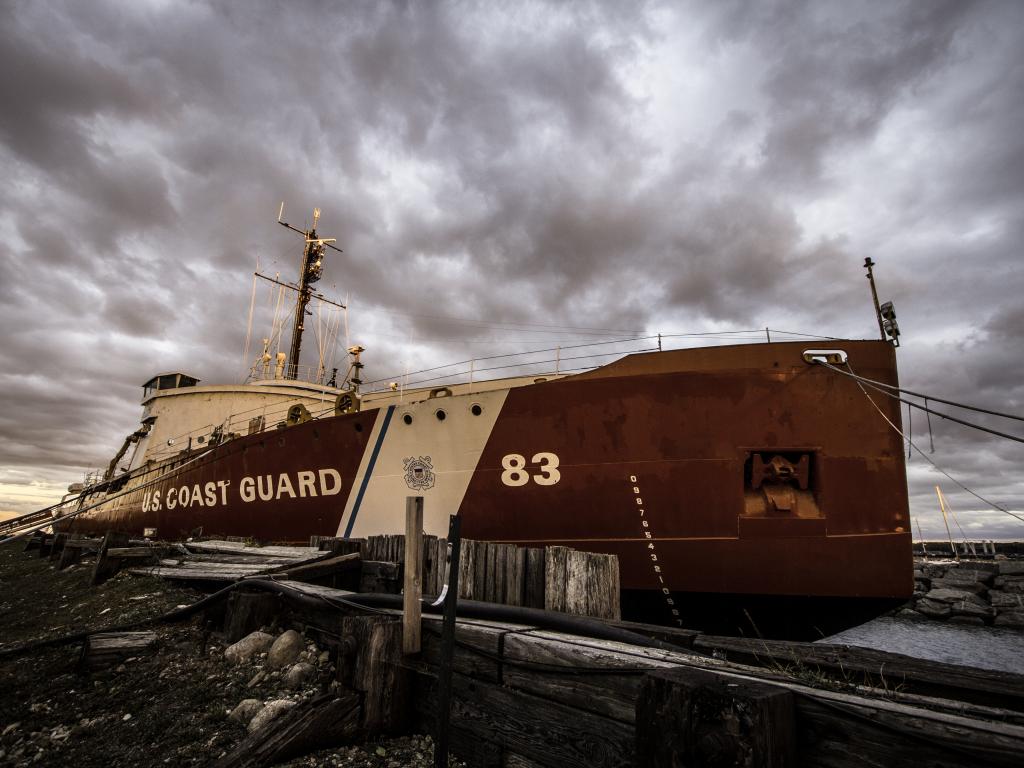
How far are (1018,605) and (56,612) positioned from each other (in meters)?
33.8

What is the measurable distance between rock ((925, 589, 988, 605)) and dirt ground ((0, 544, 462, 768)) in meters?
31.6

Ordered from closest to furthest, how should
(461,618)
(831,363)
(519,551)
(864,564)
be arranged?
(461,618) → (519,551) → (864,564) → (831,363)

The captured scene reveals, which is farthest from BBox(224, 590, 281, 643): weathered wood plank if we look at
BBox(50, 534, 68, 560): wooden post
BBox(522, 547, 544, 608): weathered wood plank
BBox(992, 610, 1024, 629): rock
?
BBox(992, 610, 1024, 629): rock

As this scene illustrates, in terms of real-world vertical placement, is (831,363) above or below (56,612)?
above

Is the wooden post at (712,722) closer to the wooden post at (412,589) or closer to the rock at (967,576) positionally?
the wooden post at (412,589)

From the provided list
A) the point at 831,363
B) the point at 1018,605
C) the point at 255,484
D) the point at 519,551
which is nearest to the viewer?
the point at 519,551

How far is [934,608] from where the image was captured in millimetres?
25719

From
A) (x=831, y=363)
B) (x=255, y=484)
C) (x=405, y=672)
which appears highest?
(x=831, y=363)

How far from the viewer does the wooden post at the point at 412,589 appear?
3.91 m

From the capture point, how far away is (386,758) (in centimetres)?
355

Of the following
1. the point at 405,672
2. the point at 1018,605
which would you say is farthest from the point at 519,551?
the point at 1018,605

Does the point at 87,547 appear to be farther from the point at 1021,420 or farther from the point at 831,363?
the point at 1021,420

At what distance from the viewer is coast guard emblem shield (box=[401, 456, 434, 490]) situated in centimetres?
892

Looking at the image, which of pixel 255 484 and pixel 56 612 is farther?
pixel 255 484
